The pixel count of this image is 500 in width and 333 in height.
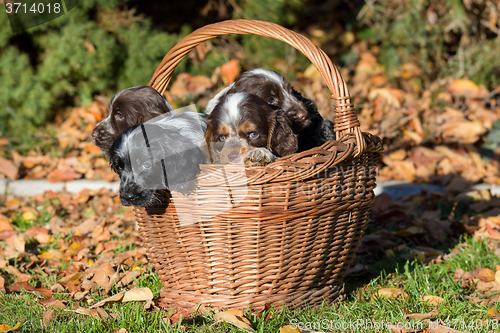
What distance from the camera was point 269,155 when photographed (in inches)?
108

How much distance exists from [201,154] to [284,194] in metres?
0.53

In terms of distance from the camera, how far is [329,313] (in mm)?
2789

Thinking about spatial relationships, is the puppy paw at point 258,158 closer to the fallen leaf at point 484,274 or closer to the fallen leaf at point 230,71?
the fallen leaf at point 484,274

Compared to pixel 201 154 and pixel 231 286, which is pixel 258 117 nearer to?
pixel 201 154

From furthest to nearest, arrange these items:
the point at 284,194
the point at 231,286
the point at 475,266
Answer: the point at 475,266 < the point at 231,286 < the point at 284,194

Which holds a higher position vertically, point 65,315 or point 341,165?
point 341,165

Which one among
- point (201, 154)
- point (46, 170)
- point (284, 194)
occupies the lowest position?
point (46, 170)

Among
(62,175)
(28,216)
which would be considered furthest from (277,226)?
(62,175)

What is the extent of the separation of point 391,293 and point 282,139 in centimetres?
124

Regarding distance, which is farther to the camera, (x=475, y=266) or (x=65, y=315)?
(x=475, y=266)

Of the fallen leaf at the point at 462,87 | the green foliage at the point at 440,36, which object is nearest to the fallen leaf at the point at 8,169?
the green foliage at the point at 440,36

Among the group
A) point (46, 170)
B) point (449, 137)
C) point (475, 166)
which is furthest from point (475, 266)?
point (46, 170)
